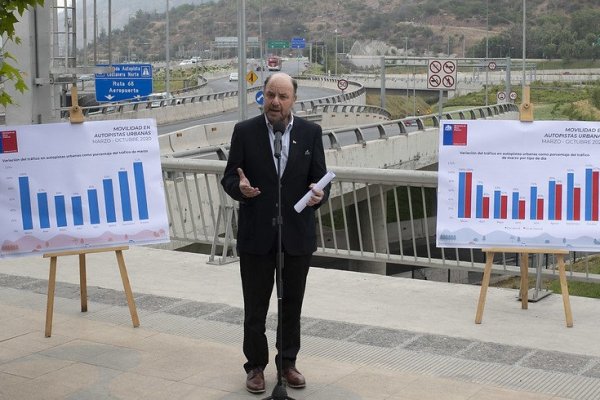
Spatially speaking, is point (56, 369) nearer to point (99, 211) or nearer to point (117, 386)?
point (117, 386)

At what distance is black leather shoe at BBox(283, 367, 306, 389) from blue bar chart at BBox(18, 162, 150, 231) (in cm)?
239

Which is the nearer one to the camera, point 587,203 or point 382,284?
→ point 587,203

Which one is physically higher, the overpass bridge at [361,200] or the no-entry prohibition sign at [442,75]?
the no-entry prohibition sign at [442,75]

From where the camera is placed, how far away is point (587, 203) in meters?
8.30

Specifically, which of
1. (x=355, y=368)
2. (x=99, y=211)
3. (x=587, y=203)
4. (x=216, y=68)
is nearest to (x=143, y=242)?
(x=99, y=211)

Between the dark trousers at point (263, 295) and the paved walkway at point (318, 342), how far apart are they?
294mm

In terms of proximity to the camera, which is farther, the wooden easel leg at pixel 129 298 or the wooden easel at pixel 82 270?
the wooden easel leg at pixel 129 298

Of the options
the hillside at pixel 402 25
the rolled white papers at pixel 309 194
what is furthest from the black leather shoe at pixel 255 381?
the hillside at pixel 402 25

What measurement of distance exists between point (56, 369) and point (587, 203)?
427 centimetres

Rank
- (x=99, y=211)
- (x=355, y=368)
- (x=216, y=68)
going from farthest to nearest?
(x=216, y=68), (x=99, y=211), (x=355, y=368)

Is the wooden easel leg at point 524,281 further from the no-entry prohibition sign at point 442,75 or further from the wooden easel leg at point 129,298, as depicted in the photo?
the no-entry prohibition sign at point 442,75

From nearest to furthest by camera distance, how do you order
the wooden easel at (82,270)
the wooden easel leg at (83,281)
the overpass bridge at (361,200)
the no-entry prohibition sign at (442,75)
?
1. the wooden easel at (82,270)
2. the wooden easel leg at (83,281)
3. the overpass bridge at (361,200)
4. the no-entry prohibition sign at (442,75)

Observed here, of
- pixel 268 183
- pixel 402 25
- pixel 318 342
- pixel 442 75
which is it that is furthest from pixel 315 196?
pixel 402 25

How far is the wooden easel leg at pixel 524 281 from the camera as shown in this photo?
8.52 m
